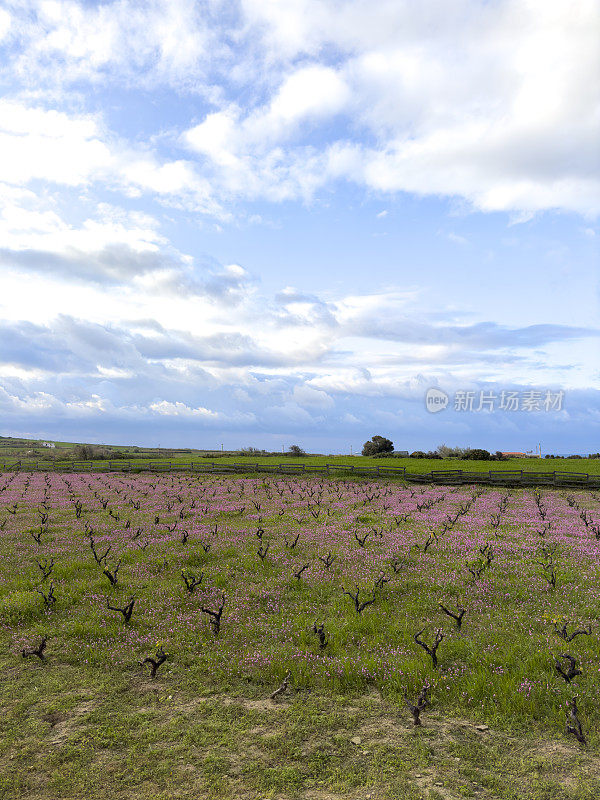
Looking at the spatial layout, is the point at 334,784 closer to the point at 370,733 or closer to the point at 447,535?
the point at 370,733

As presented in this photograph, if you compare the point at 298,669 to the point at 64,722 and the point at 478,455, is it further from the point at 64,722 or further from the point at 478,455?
the point at 478,455

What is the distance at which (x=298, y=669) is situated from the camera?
8969 mm

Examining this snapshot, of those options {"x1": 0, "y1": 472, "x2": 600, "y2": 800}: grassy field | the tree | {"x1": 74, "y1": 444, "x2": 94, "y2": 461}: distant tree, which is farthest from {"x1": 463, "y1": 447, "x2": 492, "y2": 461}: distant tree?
{"x1": 74, "y1": 444, "x2": 94, "y2": 461}: distant tree

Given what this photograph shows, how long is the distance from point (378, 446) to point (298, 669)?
274 ft

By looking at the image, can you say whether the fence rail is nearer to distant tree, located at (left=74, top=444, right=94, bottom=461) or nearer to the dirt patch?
distant tree, located at (left=74, top=444, right=94, bottom=461)

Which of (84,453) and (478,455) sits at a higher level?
(478,455)

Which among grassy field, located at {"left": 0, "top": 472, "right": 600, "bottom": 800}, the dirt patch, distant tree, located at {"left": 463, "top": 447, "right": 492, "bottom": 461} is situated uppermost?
distant tree, located at {"left": 463, "top": 447, "right": 492, "bottom": 461}

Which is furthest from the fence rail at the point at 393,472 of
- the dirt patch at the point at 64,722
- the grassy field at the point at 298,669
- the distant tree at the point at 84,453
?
the dirt patch at the point at 64,722

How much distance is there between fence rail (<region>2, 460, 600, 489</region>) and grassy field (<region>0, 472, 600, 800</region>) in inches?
1093

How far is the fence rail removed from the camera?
44.6 m

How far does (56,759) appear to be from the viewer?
6668 mm

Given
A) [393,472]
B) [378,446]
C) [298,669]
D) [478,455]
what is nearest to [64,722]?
[298,669]

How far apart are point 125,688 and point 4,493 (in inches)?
1398

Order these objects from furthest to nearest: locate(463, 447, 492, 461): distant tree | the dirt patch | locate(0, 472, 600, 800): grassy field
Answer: locate(463, 447, 492, 461): distant tree, the dirt patch, locate(0, 472, 600, 800): grassy field
